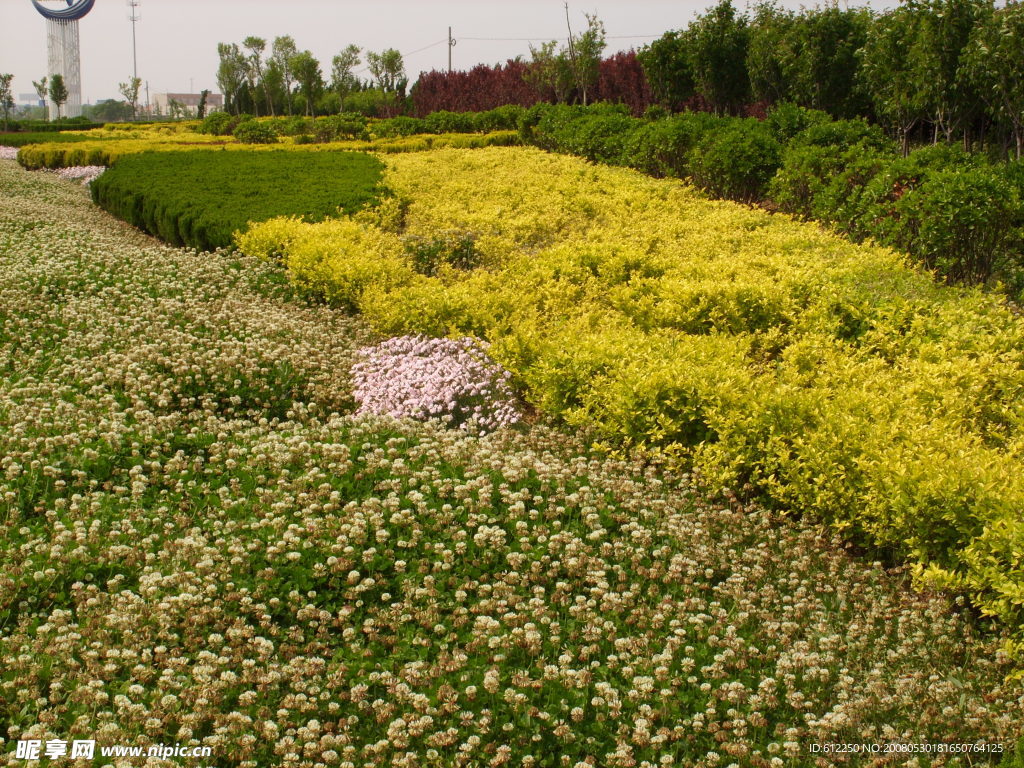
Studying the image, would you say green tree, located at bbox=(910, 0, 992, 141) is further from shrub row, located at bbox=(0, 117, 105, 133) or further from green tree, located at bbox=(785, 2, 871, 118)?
shrub row, located at bbox=(0, 117, 105, 133)

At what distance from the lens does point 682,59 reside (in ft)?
77.9

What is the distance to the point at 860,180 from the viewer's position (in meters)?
9.64

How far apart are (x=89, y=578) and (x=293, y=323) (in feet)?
11.7

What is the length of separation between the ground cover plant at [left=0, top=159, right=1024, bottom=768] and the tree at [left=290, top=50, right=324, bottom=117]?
51420 millimetres

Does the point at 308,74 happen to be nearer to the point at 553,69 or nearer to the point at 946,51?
the point at 553,69

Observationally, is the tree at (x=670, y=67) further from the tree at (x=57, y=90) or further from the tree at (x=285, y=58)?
the tree at (x=57, y=90)

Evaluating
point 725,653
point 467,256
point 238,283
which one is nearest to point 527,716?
point 725,653

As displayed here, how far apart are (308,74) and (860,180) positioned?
48.7 m

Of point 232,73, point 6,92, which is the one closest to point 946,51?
point 232,73

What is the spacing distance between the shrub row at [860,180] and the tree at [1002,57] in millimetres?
2357

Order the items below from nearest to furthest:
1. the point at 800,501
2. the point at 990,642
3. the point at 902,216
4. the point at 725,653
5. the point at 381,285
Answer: the point at 725,653, the point at 990,642, the point at 800,501, the point at 381,285, the point at 902,216

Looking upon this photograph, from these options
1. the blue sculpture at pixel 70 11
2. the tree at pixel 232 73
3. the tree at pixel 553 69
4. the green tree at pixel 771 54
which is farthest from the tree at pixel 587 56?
the blue sculpture at pixel 70 11

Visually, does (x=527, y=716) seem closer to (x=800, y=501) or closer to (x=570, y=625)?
(x=570, y=625)

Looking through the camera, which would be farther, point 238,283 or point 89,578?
point 238,283
